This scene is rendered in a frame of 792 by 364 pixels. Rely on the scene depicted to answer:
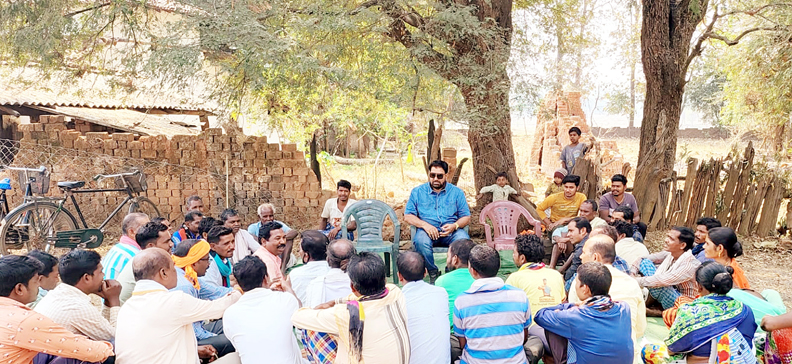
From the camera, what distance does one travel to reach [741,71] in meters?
12.3

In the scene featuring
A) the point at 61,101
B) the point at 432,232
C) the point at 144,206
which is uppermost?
the point at 61,101

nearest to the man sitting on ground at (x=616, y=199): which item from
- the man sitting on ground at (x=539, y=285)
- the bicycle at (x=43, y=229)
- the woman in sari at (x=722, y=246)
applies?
the woman in sari at (x=722, y=246)

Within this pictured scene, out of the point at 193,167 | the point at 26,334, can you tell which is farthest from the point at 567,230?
the point at 193,167

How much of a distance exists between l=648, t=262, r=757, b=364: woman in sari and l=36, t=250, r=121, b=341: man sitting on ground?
3.28m

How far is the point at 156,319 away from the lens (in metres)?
2.93

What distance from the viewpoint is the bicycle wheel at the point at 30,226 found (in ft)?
22.3

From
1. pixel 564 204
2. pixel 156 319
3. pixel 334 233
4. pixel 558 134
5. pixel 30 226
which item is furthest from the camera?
pixel 558 134

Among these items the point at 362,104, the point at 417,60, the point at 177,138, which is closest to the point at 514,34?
the point at 417,60

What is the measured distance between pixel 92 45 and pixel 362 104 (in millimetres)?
3575

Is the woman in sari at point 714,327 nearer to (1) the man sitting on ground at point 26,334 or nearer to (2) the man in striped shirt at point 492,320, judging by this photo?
(2) the man in striped shirt at point 492,320

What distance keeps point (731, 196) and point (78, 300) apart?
8.23 meters

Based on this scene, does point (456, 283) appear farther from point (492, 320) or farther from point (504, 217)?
point (504, 217)

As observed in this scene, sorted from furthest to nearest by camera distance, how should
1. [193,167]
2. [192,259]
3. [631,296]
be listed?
[193,167]
[192,259]
[631,296]

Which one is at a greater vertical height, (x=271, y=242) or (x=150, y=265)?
(x=150, y=265)
